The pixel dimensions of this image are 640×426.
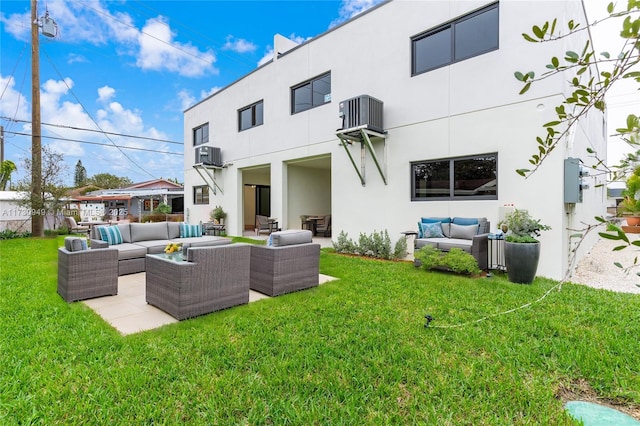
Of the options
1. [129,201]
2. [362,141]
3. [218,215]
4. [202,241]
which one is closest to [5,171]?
[129,201]

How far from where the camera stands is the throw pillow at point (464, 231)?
6527 millimetres

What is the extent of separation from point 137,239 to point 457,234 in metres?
6.94

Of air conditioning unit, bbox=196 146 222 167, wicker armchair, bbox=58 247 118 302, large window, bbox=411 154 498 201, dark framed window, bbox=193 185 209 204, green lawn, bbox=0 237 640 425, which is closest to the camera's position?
green lawn, bbox=0 237 640 425

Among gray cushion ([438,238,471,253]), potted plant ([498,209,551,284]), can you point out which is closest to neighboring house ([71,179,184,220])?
gray cushion ([438,238,471,253])

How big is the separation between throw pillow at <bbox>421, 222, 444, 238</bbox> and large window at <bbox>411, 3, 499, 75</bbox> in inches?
143

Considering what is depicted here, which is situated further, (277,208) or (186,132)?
(186,132)

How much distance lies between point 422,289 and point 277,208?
24.0 feet

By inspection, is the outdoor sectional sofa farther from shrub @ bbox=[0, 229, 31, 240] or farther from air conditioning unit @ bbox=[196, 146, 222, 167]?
shrub @ bbox=[0, 229, 31, 240]

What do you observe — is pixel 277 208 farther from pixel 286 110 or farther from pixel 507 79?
pixel 507 79

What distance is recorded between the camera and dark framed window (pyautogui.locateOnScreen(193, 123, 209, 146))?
597 inches

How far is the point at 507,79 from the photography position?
634 cm

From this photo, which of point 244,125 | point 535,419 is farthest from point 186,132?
point 535,419

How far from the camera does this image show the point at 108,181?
1783 inches

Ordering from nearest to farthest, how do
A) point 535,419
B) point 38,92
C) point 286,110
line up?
point 535,419, point 286,110, point 38,92
